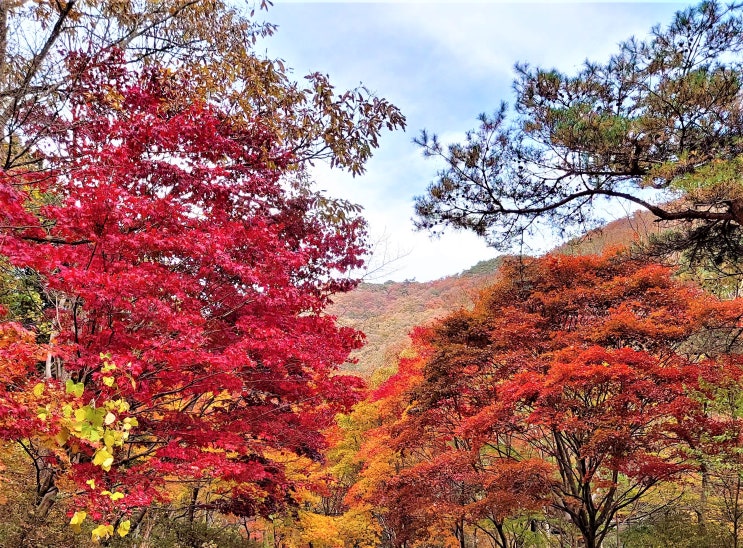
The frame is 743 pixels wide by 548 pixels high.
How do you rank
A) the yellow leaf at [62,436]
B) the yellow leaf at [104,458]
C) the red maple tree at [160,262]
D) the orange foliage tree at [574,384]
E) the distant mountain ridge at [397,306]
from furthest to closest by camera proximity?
the distant mountain ridge at [397,306], the orange foliage tree at [574,384], the red maple tree at [160,262], the yellow leaf at [62,436], the yellow leaf at [104,458]

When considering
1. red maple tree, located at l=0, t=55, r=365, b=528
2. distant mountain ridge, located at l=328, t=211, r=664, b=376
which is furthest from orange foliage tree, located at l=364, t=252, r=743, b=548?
distant mountain ridge, located at l=328, t=211, r=664, b=376

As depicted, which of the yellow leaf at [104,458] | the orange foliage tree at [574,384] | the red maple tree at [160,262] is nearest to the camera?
the yellow leaf at [104,458]

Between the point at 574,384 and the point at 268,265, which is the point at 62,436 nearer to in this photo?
the point at 268,265

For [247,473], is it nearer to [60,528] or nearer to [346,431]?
[60,528]

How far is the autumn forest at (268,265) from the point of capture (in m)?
3.73

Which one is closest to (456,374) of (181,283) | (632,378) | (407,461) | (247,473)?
(632,378)

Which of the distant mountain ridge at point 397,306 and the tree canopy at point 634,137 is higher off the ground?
the distant mountain ridge at point 397,306

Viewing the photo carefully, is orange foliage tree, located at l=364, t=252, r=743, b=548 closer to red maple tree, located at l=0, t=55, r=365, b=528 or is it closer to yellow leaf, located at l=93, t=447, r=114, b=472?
red maple tree, located at l=0, t=55, r=365, b=528

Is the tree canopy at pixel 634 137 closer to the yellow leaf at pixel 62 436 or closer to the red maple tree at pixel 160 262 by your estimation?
the red maple tree at pixel 160 262

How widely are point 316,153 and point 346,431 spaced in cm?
1346

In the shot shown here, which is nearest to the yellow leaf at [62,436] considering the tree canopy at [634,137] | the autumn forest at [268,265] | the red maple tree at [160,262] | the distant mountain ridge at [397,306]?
the autumn forest at [268,265]

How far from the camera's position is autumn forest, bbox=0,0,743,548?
3732mm

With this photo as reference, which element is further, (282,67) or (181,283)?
(181,283)

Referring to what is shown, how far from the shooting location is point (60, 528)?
17.0 ft
